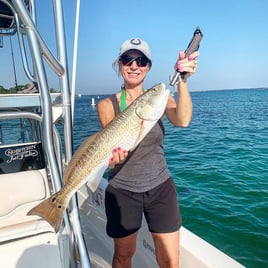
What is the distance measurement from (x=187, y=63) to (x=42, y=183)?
5.96ft

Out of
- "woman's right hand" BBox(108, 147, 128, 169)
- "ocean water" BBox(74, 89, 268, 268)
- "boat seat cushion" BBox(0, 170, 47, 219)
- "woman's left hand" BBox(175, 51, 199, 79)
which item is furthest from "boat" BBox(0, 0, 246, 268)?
"ocean water" BBox(74, 89, 268, 268)

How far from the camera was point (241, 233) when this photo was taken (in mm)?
5602

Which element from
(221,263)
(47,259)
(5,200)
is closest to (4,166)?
(5,200)

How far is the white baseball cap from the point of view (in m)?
2.42

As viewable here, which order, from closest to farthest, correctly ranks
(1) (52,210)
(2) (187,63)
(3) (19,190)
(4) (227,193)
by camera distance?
(1) (52,210), (2) (187,63), (3) (19,190), (4) (227,193)

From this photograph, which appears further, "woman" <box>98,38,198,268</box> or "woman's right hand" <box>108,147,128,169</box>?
"woman" <box>98,38,198,268</box>

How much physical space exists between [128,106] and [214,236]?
420 centimetres

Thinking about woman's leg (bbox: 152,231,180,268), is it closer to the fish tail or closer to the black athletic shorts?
the black athletic shorts

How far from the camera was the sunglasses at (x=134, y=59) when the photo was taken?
8.01 ft

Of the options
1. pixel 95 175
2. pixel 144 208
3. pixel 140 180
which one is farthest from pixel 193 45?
pixel 144 208

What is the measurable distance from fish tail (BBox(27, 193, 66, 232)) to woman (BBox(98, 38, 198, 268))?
1.93ft

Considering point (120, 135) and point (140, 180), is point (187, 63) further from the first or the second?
point (140, 180)

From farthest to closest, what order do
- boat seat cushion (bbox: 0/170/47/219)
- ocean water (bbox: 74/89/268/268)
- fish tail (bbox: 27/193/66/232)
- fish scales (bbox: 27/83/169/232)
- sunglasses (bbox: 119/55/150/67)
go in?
ocean water (bbox: 74/89/268/268), boat seat cushion (bbox: 0/170/47/219), sunglasses (bbox: 119/55/150/67), fish scales (bbox: 27/83/169/232), fish tail (bbox: 27/193/66/232)

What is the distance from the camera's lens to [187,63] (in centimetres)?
221
